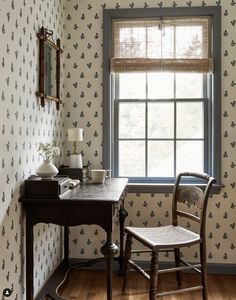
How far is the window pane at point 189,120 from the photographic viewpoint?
3531 mm

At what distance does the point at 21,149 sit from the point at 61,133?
39.5 inches

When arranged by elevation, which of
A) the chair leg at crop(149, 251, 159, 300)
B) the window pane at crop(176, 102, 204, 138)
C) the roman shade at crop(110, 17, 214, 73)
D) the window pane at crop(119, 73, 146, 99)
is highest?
the roman shade at crop(110, 17, 214, 73)

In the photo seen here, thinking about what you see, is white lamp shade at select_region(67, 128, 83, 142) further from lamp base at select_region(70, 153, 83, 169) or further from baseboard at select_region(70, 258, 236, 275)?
baseboard at select_region(70, 258, 236, 275)

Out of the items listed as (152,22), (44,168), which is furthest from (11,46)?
(152,22)

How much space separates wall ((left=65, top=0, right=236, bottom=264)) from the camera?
3.38 meters

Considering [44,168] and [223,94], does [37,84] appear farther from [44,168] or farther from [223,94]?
[223,94]

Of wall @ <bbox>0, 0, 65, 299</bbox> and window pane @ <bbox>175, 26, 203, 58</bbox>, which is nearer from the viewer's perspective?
wall @ <bbox>0, 0, 65, 299</bbox>

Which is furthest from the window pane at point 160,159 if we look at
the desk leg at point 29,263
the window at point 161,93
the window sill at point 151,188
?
the desk leg at point 29,263

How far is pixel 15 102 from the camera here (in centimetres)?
235

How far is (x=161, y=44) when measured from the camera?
3451 mm

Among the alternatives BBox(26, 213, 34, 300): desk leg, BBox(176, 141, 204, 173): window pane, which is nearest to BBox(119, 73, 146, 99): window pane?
BBox(176, 141, 204, 173): window pane

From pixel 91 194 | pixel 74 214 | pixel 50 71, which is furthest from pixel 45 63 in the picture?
pixel 74 214

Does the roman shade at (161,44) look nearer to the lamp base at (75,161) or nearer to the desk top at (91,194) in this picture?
the lamp base at (75,161)

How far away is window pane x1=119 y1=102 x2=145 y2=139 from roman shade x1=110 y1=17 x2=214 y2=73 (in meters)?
0.34
